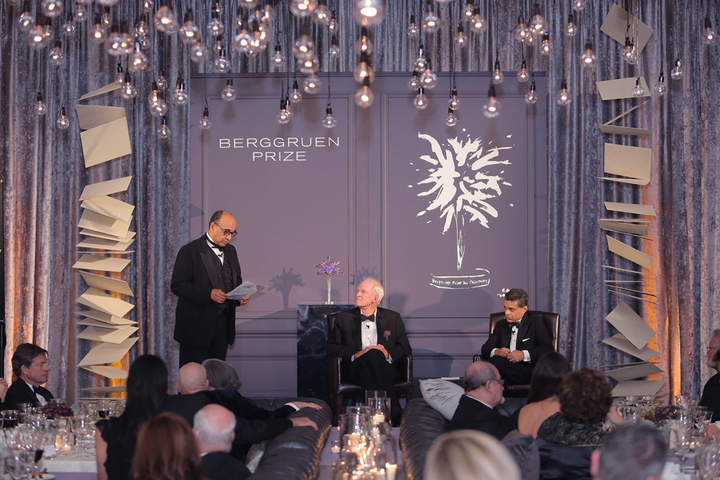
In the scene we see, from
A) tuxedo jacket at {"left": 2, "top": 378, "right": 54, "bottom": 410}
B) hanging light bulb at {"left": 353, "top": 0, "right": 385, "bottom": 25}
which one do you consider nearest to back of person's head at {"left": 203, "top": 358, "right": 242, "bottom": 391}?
tuxedo jacket at {"left": 2, "top": 378, "right": 54, "bottom": 410}

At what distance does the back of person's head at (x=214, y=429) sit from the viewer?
2844mm

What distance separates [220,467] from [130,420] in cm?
60

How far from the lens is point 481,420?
3.79m

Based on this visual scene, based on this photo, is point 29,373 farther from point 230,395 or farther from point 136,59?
point 136,59

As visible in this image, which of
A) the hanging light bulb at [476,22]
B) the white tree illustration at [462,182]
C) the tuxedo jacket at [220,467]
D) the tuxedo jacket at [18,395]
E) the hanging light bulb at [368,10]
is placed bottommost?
the tuxedo jacket at [18,395]

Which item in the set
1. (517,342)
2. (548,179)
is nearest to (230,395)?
(517,342)

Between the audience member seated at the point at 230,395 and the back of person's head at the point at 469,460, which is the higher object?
the back of person's head at the point at 469,460

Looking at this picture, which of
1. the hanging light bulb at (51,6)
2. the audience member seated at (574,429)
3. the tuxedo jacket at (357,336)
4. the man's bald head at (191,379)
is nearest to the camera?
the audience member seated at (574,429)

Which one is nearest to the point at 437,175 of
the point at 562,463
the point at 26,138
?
the point at 26,138

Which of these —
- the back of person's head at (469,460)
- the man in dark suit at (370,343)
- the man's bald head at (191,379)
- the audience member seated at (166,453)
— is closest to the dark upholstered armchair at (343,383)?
the man in dark suit at (370,343)

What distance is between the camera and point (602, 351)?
7.50 metres

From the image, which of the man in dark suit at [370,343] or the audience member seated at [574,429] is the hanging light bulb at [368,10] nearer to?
the audience member seated at [574,429]

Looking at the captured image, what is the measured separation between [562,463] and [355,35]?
5.49 m

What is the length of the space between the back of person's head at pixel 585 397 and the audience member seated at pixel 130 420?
1.68 m
